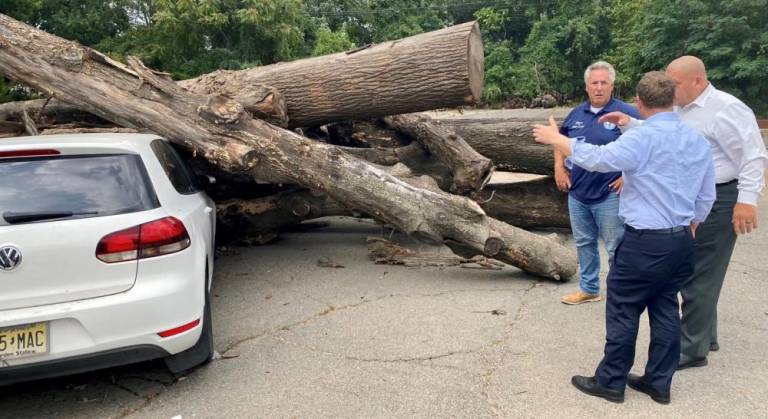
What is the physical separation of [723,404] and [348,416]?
2.12 meters

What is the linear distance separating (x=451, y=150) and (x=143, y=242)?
4.29m

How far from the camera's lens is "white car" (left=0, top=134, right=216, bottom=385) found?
2.96 metres

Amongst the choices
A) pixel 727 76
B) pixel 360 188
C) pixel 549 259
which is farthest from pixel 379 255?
pixel 727 76

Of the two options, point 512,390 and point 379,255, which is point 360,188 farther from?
point 512,390

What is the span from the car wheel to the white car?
1 cm

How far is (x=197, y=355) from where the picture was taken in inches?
141

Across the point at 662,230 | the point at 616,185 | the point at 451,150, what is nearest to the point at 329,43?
the point at 451,150

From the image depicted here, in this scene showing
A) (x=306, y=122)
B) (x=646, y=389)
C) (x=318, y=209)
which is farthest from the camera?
(x=318, y=209)

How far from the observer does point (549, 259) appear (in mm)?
5422

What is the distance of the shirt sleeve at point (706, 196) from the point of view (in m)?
3.16

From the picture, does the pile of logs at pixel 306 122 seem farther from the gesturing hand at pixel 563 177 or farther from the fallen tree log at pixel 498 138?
the gesturing hand at pixel 563 177

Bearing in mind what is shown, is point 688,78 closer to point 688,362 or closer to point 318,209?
point 688,362

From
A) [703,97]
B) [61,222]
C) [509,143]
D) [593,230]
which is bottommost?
[593,230]

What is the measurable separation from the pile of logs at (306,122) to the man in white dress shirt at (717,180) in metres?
1.86
